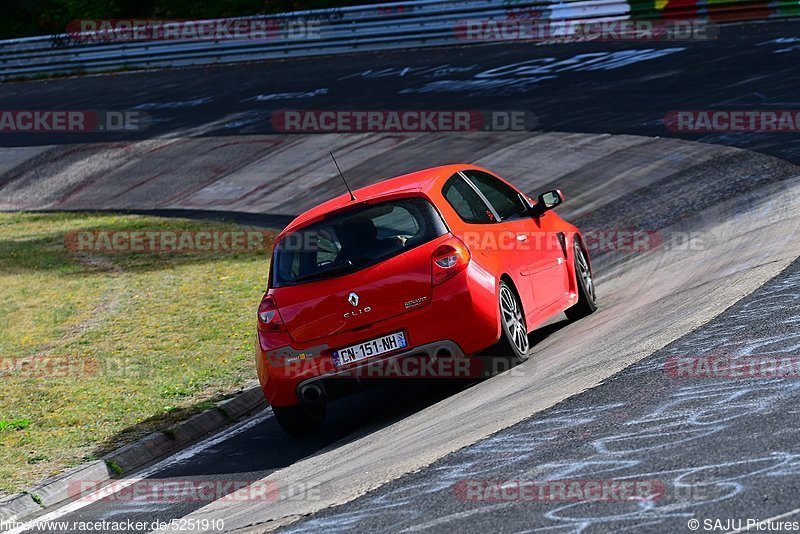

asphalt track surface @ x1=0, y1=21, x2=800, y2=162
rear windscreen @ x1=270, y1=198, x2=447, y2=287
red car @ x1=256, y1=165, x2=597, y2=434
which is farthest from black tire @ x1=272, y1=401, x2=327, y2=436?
asphalt track surface @ x1=0, y1=21, x2=800, y2=162

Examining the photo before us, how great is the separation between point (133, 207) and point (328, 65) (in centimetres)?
955

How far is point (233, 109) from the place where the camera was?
2898cm

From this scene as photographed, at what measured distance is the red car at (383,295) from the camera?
8.62 meters

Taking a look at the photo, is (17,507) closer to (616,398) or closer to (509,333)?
(509,333)

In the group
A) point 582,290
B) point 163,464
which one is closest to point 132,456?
point 163,464

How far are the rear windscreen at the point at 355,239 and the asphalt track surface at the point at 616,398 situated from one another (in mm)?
1177

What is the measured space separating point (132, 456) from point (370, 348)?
84.9 inches

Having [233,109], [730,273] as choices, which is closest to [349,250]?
[730,273]

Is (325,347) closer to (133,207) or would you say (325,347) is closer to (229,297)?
(229,297)

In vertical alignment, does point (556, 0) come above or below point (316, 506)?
above

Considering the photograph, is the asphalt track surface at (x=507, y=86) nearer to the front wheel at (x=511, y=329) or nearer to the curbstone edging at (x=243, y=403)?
the front wheel at (x=511, y=329)

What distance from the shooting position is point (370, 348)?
8.64m

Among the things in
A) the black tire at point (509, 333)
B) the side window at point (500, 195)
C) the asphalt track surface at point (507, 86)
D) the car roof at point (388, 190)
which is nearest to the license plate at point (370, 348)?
the black tire at point (509, 333)

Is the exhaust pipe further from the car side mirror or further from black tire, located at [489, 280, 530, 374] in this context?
the car side mirror
